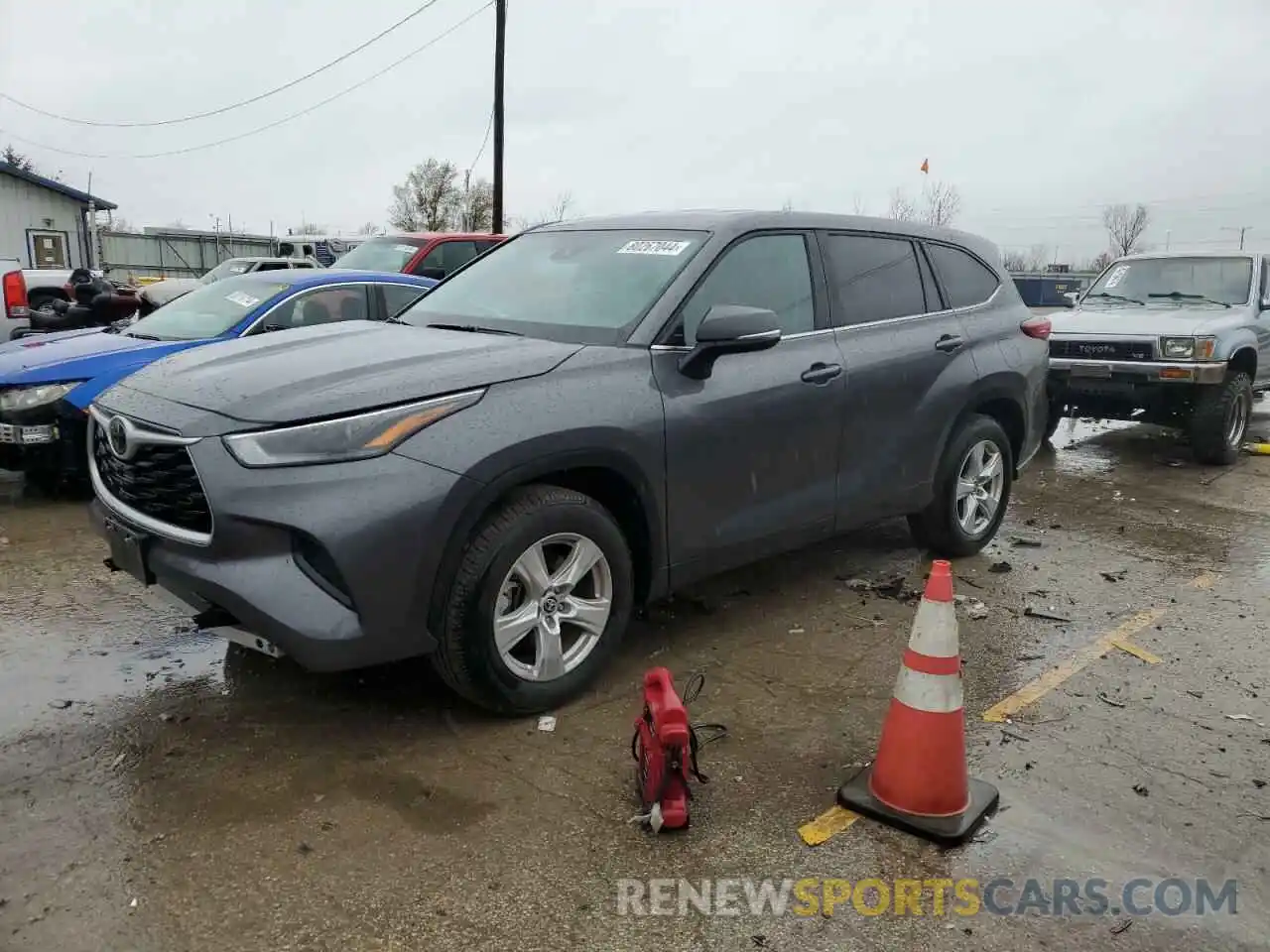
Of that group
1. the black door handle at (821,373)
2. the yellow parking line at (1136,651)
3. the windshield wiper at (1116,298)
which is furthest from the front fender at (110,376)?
the windshield wiper at (1116,298)

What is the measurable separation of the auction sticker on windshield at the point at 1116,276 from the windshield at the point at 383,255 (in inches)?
290

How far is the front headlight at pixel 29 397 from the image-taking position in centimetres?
612

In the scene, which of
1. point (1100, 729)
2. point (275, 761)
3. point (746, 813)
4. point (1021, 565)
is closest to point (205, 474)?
point (275, 761)

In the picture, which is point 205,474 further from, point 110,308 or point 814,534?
point 110,308

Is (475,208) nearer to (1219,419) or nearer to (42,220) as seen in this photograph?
(42,220)

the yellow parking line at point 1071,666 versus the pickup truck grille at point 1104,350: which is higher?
the pickup truck grille at point 1104,350

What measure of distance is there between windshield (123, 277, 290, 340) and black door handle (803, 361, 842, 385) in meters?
4.26

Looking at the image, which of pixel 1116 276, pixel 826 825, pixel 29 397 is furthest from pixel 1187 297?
pixel 29 397

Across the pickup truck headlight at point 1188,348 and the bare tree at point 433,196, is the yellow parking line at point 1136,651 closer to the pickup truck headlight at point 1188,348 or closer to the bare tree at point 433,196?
the pickup truck headlight at point 1188,348

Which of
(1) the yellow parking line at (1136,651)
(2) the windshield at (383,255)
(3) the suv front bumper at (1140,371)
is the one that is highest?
(2) the windshield at (383,255)

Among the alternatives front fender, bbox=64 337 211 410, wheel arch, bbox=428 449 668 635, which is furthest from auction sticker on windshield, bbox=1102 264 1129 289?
front fender, bbox=64 337 211 410

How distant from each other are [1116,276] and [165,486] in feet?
31.4

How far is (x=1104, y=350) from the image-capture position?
8.50 metres

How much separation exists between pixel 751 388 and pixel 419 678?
5.77ft
